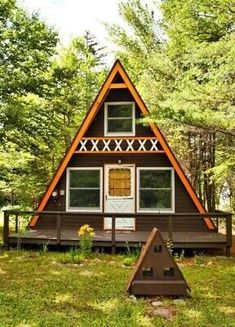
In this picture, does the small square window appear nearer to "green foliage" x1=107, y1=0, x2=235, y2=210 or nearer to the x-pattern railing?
"green foliage" x1=107, y1=0, x2=235, y2=210

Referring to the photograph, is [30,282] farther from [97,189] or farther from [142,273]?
[97,189]

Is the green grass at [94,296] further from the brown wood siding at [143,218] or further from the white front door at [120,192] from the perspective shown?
the white front door at [120,192]

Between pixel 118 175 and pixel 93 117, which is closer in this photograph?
pixel 93 117

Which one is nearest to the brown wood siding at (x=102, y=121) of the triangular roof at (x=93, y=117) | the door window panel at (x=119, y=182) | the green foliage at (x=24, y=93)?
the triangular roof at (x=93, y=117)

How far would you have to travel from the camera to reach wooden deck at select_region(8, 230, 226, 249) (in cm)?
1077

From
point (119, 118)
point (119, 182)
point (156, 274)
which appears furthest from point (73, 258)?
point (119, 118)

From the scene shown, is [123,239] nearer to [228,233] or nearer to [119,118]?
[228,233]

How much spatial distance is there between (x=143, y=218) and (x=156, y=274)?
6140 millimetres

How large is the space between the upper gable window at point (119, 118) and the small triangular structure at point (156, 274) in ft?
22.0

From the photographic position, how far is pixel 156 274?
6910 mm

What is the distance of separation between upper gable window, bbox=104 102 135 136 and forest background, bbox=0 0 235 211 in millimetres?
993

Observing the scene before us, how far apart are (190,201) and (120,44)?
942 cm

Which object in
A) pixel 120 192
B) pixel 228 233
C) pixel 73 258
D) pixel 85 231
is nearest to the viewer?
pixel 73 258

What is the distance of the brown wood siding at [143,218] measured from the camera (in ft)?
42.0
